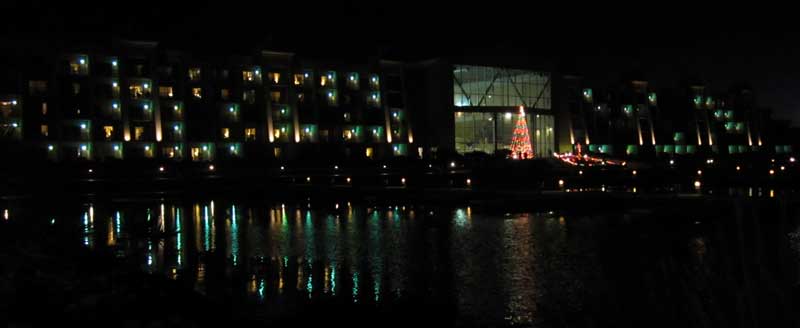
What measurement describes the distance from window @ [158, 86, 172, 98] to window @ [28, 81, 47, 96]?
901 cm

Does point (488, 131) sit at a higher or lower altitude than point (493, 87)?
lower

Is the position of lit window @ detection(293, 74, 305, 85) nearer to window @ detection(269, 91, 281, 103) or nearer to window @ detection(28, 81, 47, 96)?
window @ detection(269, 91, 281, 103)

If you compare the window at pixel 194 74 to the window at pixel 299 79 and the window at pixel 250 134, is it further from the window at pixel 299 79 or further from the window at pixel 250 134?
the window at pixel 299 79

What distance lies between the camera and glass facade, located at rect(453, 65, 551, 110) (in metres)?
71.4

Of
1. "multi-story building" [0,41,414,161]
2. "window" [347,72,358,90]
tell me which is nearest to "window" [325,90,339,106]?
"multi-story building" [0,41,414,161]

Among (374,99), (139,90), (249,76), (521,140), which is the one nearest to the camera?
(139,90)

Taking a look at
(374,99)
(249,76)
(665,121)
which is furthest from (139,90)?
(665,121)

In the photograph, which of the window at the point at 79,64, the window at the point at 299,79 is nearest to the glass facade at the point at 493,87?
the window at the point at 299,79

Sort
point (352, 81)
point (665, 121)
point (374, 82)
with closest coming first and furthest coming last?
point (352, 81) → point (374, 82) → point (665, 121)

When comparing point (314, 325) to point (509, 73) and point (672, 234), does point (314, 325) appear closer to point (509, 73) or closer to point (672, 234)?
point (672, 234)

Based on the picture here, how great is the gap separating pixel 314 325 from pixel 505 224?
12.2m

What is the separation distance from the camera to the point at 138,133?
61.5m

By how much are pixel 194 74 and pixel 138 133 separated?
23.9 ft

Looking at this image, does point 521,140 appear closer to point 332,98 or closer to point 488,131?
point 488,131
